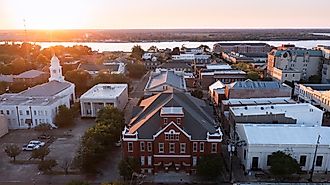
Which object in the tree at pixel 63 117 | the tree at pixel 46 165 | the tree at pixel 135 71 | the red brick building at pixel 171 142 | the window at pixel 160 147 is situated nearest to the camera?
the tree at pixel 46 165

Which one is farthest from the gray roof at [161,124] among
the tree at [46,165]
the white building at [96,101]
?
the white building at [96,101]

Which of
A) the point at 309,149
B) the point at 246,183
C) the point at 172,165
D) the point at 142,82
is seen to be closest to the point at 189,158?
the point at 172,165

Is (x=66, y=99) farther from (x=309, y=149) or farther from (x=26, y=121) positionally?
(x=309, y=149)

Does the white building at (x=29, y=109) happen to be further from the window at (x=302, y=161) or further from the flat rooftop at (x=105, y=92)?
the window at (x=302, y=161)

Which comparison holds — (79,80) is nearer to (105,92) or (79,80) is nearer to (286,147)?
(105,92)

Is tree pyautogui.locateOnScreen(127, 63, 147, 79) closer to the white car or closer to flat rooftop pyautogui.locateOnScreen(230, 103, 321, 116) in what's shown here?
the white car

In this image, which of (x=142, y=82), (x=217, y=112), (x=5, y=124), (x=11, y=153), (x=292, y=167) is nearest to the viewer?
(x=292, y=167)
